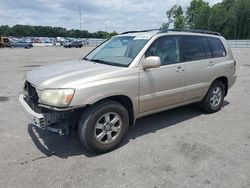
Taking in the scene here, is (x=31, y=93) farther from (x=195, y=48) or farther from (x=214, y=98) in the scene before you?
(x=214, y=98)

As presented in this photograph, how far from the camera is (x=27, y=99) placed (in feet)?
13.4

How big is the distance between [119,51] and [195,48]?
5.31 ft

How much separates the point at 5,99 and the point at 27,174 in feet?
13.7

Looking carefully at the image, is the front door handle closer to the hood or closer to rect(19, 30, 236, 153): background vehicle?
rect(19, 30, 236, 153): background vehicle

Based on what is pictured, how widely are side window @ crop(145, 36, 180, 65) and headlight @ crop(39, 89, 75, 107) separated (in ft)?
5.05

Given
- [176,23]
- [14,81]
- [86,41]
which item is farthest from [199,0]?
[14,81]

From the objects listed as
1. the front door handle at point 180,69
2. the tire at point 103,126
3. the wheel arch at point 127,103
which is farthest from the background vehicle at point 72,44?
the tire at point 103,126

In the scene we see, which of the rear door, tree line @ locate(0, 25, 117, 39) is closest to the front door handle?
the rear door

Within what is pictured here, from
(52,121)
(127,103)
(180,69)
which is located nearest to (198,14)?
(180,69)

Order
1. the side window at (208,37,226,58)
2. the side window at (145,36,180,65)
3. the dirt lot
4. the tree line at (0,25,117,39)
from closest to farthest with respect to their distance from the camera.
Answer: the dirt lot → the side window at (145,36,180,65) → the side window at (208,37,226,58) → the tree line at (0,25,117,39)

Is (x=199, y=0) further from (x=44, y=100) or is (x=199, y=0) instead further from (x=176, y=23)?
(x=44, y=100)

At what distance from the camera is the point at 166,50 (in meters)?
4.50

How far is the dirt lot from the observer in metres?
3.10

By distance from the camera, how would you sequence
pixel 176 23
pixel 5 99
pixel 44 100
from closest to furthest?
pixel 44 100, pixel 5 99, pixel 176 23
